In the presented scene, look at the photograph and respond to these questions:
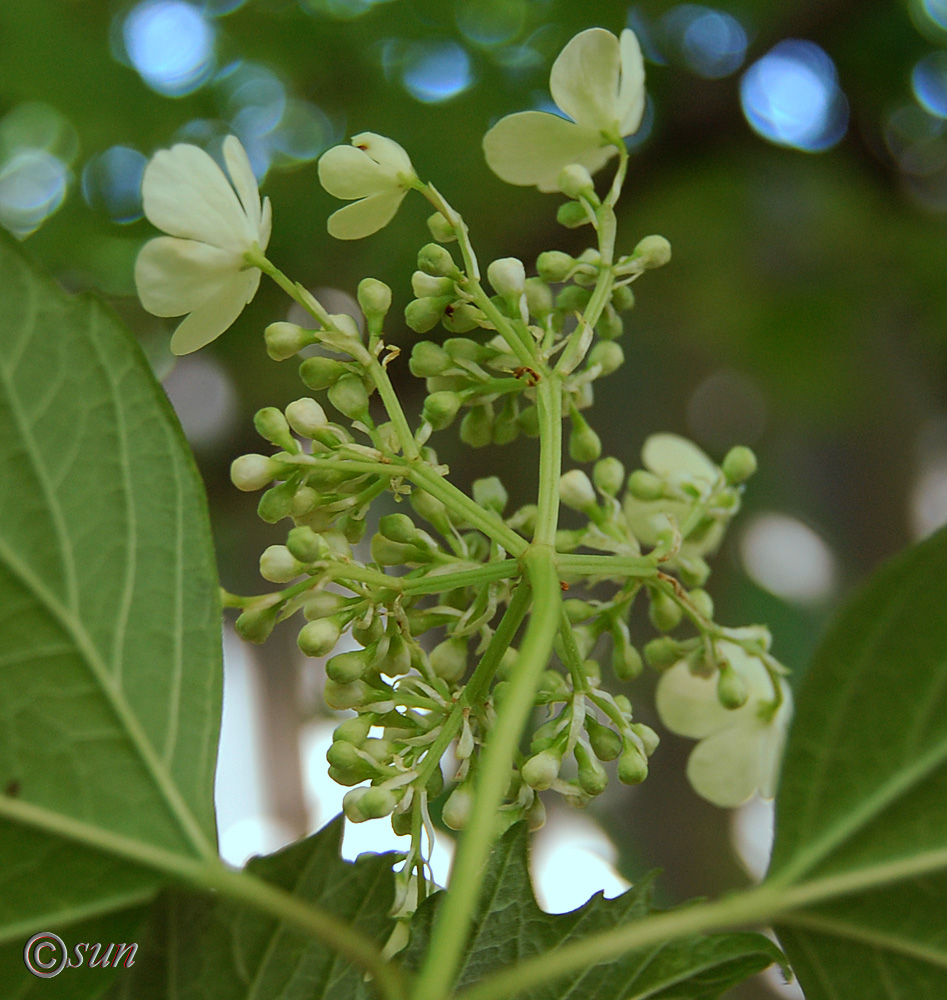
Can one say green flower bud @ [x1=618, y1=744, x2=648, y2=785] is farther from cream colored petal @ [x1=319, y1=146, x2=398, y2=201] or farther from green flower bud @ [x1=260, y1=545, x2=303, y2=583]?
cream colored petal @ [x1=319, y1=146, x2=398, y2=201]

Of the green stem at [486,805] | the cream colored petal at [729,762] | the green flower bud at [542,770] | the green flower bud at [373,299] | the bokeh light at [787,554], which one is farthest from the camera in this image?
the bokeh light at [787,554]

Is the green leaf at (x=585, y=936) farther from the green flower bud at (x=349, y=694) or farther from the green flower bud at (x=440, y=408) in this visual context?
the green flower bud at (x=440, y=408)

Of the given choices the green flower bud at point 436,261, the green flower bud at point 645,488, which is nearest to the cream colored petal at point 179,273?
the green flower bud at point 436,261

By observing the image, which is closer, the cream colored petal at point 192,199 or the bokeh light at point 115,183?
the cream colored petal at point 192,199

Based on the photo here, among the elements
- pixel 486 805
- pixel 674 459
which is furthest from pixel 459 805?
pixel 674 459

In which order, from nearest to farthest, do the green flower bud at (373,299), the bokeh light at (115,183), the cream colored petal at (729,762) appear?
1. the green flower bud at (373,299)
2. the cream colored petal at (729,762)
3. the bokeh light at (115,183)

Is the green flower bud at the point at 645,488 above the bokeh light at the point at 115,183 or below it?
below

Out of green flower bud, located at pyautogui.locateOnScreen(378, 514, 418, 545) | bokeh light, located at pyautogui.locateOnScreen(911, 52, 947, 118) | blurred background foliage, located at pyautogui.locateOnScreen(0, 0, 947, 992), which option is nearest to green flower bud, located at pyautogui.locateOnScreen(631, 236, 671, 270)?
green flower bud, located at pyautogui.locateOnScreen(378, 514, 418, 545)
